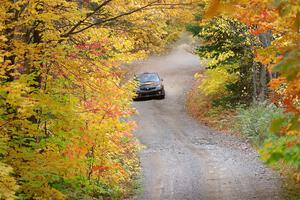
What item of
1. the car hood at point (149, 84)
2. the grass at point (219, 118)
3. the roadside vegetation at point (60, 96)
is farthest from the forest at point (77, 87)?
the car hood at point (149, 84)

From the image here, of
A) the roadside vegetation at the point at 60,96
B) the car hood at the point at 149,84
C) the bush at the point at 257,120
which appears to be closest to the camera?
the roadside vegetation at the point at 60,96

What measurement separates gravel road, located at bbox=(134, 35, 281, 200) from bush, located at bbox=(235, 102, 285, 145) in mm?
527

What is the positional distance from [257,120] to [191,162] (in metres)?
4.42

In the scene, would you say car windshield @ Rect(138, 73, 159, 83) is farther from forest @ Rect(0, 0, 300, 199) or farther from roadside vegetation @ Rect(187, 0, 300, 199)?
forest @ Rect(0, 0, 300, 199)

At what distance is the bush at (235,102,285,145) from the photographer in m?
17.2

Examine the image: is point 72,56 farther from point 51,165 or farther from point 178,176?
point 178,176

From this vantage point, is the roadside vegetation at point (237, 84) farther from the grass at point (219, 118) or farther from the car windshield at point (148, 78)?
the car windshield at point (148, 78)

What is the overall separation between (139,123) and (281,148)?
1939cm

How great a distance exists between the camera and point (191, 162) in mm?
15625

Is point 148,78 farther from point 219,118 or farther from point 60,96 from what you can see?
point 60,96

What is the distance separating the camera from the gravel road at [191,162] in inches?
476

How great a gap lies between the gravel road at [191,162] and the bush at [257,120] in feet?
1.73

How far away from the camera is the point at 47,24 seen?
9141 mm

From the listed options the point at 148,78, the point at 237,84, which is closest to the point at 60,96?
the point at 237,84
